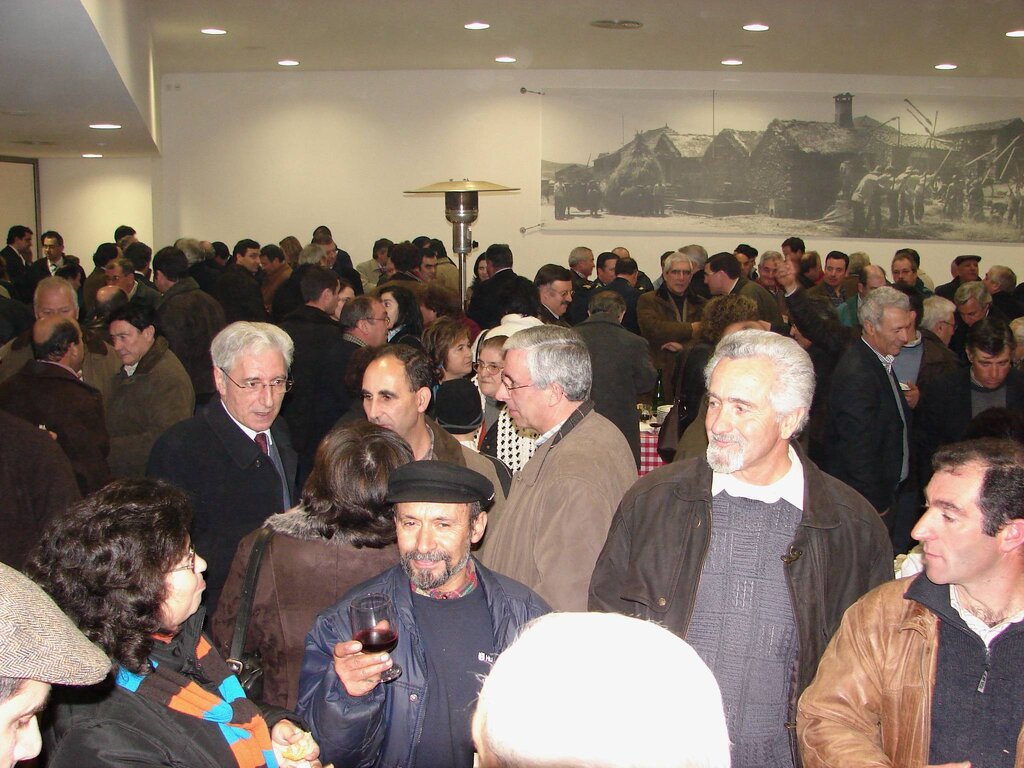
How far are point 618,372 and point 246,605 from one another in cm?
322

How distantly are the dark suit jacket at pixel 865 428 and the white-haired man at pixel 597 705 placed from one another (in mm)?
3689

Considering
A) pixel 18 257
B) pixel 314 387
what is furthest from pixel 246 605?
pixel 18 257

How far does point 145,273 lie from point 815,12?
6596 mm

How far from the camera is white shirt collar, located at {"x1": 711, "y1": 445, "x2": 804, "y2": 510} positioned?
2477mm

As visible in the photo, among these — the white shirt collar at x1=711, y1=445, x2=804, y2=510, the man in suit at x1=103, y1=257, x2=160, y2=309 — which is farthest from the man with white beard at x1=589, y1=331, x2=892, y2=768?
the man in suit at x1=103, y1=257, x2=160, y2=309

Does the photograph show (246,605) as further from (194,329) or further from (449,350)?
(194,329)

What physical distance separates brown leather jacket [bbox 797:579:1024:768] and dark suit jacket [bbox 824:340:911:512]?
2.42m

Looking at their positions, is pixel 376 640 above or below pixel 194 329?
below

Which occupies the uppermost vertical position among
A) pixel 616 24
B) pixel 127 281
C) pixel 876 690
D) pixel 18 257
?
pixel 616 24

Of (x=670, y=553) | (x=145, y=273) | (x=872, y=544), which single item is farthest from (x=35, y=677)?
(x=145, y=273)

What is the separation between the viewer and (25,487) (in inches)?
123

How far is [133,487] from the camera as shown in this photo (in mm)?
2121

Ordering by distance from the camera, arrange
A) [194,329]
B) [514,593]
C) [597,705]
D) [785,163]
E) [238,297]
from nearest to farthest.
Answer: [597,705] < [514,593] < [194,329] < [238,297] < [785,163]

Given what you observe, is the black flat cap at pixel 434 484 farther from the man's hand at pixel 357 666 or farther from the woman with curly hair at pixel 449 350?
the woman with curly hair at pixel 449 350
